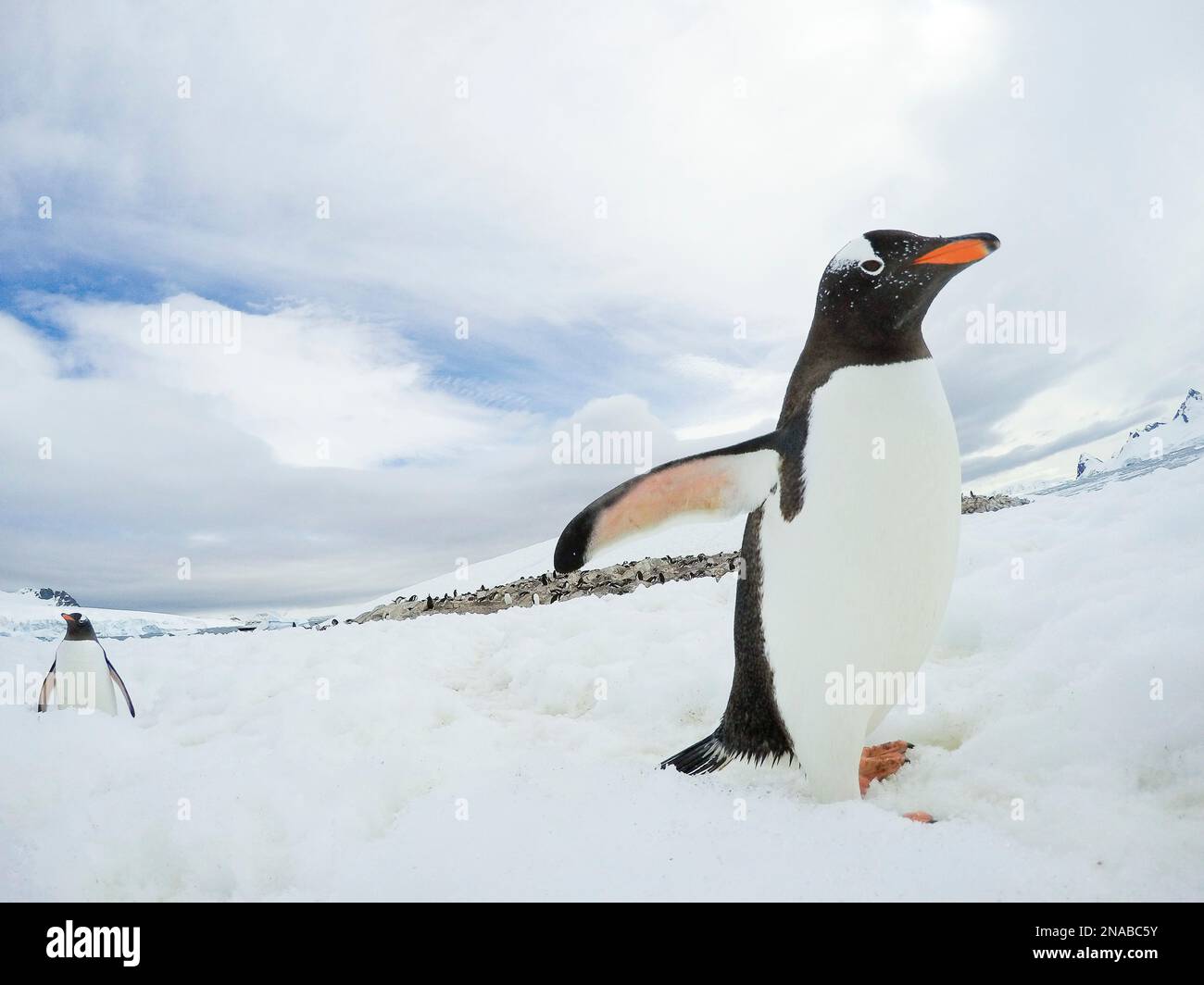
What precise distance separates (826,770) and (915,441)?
1.26 metres

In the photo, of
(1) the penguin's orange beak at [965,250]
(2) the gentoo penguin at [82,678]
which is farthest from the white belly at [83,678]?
(1) the penguin's orange beak at [965,250]

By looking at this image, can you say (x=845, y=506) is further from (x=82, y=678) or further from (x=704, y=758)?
(x=82, y=678)

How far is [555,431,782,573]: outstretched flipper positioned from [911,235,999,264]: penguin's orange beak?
2.80ft

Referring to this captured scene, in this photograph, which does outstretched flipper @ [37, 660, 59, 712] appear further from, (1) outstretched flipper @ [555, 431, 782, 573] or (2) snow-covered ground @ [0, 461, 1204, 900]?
(1) outstretched flipper @ [555, 431, 782, 573]

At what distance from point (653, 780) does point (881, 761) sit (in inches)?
38.6

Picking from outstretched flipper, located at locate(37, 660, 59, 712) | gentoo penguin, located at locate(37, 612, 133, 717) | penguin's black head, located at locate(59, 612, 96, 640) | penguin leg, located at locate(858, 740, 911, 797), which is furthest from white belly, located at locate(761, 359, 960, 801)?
penguin's black head, located at locate(59, 612, 96, 640)

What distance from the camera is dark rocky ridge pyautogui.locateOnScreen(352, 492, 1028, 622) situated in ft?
31.7

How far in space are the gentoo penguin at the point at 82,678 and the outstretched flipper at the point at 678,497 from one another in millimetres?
4781

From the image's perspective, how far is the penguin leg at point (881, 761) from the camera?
2.98m

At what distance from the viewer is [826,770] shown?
273 centimetres

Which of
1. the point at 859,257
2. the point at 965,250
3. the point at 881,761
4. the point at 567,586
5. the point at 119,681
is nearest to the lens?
the point at 965,250

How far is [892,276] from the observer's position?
2713mm

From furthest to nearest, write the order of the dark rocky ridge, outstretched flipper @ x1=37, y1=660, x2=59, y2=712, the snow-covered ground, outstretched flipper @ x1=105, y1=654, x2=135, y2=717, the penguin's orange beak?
the dark rocky ridge
outstretched flipper @ x1=37, y1=660, x2=59, y2=712
outstretched flipper @ x1=105, y1=654, x2=135, y2=717
the penguin's orange beak
the snow-covered ground

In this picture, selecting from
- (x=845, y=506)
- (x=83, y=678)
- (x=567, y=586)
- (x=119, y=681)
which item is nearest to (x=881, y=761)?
(x=845, y=506)
